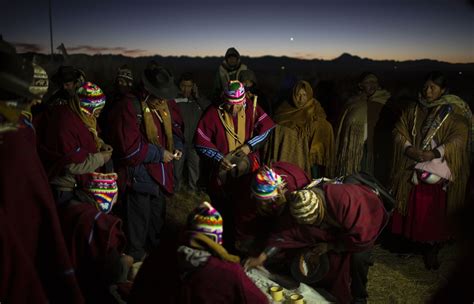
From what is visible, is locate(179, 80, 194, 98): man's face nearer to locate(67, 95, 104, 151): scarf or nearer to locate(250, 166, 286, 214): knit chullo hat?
locate(67, 95, 104, 151): scarf

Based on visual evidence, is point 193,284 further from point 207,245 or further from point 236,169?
point 236,169

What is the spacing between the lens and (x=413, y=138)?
5410 mm

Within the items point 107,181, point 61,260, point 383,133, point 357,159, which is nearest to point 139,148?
point 107,181

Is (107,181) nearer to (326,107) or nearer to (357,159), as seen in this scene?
(357,159)

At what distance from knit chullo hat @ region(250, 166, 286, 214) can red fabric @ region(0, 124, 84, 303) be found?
5.17 ft

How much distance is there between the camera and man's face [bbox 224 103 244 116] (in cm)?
525

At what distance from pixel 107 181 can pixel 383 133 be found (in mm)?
3705

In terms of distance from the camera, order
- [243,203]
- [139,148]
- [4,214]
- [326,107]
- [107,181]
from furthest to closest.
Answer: [326,107] < [139,148] < [243,203] < [107,181] < [4,214]

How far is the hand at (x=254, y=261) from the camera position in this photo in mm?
3992

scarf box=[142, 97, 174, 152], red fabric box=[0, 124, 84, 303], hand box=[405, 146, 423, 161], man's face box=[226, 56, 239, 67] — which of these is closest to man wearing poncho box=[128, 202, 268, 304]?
red fabric box=[0, 124, 84, 303]

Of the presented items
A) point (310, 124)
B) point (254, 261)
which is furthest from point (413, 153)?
point (254, 261)

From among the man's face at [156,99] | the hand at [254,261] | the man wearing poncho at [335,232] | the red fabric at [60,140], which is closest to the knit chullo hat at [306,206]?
the man wearing poncho at [335,232]

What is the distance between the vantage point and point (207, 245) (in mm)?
2965

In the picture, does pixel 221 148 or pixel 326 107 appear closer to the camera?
pixel 221 148
